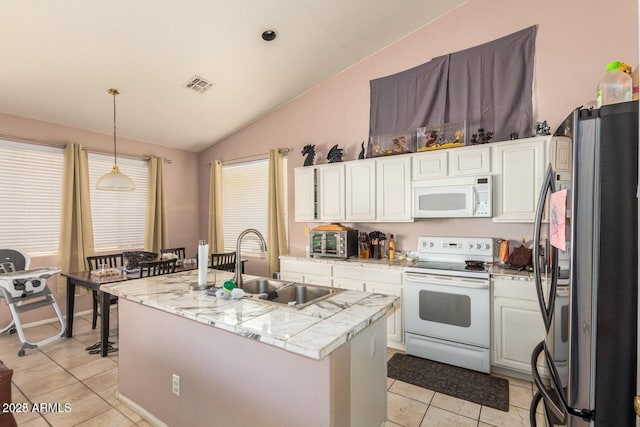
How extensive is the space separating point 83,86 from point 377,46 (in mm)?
3450

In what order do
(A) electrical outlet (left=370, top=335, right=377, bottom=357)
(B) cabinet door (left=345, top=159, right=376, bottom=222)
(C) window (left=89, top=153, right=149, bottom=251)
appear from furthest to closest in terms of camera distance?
(C) window (left=89, top=153, right=149, bottom=251) → (B) cabinet door (left=345, top=159, right=376, bottom=222) → (A) electrical outlet (left=370, top=335, right=377, bottom=357)

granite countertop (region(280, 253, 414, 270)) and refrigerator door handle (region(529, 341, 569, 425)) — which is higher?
granite countertop (region(280, 253, 414, 270))

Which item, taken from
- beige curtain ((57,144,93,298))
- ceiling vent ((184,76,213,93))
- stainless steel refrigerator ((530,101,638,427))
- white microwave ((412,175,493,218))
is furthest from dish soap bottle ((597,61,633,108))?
beige curtain ((57,144,93,298))

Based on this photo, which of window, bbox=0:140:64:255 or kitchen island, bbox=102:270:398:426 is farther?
window, bbox=0:140:64:255

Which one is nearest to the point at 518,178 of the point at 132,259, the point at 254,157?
the point at 254,157

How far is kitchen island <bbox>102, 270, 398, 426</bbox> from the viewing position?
134 cm

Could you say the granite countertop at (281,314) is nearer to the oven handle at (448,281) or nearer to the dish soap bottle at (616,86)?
the oven handle at (448,281)

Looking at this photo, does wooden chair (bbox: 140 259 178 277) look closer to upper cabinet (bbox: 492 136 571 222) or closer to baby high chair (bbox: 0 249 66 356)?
baby high chair (bbox: 0 249 66 356)

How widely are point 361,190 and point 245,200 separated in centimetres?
240

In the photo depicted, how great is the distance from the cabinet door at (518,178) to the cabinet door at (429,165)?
46 cm

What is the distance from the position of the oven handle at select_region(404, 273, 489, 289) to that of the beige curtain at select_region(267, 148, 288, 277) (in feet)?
6.96

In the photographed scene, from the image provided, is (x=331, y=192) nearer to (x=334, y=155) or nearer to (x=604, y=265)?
(x=334, y=155)

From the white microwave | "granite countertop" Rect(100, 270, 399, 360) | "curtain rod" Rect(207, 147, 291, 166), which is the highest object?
"curtain rod" Rect(207, 147, 291, 166)

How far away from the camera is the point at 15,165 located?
382 centimetres
